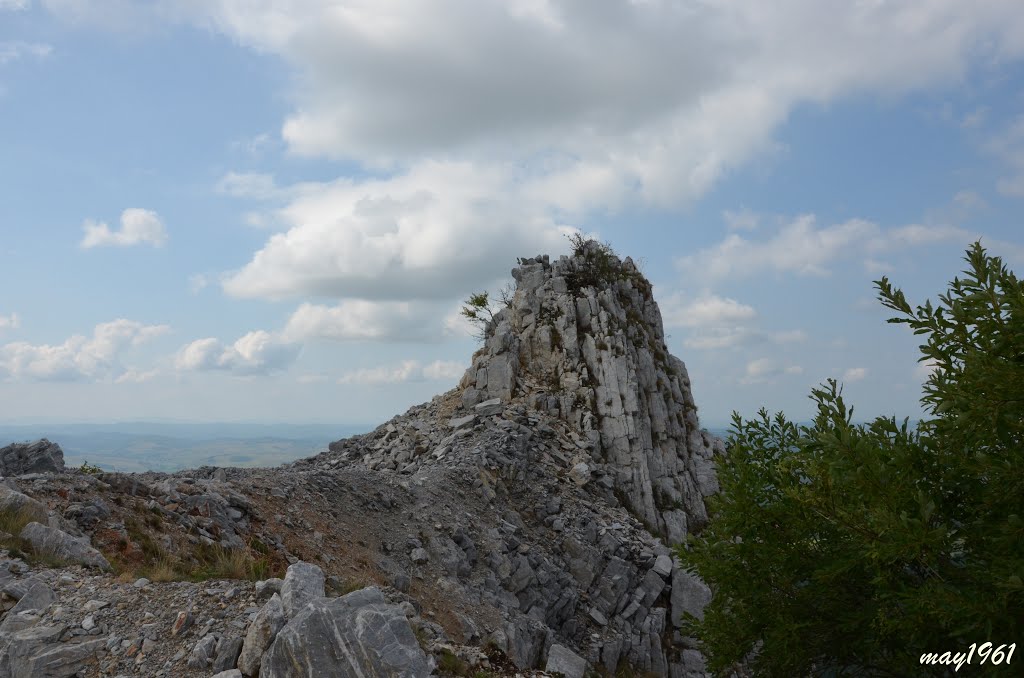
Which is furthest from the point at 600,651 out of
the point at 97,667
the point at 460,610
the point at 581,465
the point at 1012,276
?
the point at 1012,276

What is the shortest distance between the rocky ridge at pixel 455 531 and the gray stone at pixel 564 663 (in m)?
0.09

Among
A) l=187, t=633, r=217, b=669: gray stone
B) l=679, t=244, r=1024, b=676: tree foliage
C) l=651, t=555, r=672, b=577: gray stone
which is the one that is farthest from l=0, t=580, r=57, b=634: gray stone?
l=651, t=555, r=672, b=577: gray stone

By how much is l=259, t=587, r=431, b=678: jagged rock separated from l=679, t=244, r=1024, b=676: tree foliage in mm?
6506

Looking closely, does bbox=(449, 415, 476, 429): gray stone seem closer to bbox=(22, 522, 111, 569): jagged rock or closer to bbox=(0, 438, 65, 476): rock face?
bbox=(0, 438, 65, 476): rock face

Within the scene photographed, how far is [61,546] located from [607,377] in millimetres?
28799

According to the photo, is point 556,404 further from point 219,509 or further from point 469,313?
point 219,509

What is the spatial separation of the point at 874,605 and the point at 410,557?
55.0ft

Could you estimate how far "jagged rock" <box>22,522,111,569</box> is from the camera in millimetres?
12984

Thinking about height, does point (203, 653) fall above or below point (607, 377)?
below

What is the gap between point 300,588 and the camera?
10750mm

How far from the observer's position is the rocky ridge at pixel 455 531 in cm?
1016

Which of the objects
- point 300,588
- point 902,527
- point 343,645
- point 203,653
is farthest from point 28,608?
point 902,527

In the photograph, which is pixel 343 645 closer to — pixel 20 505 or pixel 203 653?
pixel 203 653

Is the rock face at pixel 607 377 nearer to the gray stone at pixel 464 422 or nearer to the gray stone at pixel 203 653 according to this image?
the gray stone at pixel 464 422
